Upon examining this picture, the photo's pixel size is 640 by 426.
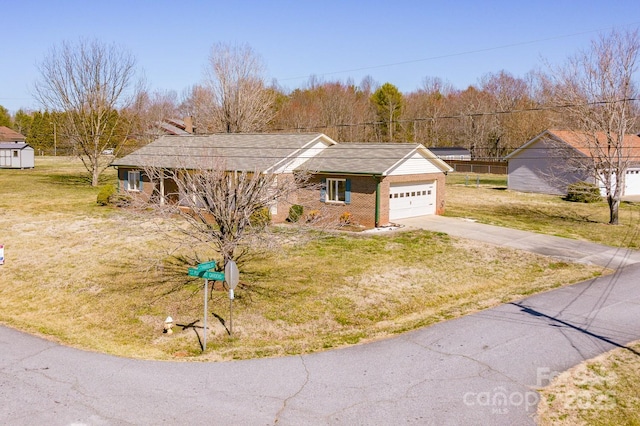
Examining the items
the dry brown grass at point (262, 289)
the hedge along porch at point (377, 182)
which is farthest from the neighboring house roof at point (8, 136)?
the hedge along porch at point (377, 182)

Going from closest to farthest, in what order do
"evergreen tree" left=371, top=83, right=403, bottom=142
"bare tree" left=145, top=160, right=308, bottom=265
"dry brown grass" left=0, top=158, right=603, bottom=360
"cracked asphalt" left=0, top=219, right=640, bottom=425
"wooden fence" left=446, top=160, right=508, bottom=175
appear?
"cracked asphalt" left=0, top=219, right=640, bottom=425
"dry brown grass" left=0, top=158, right=603, bottom=360
"bare tree" left=145, top=160, right=308, bottom=265
"wooden fence" left=446, top=160, right=508, bottom=175
"evergreen tree" left=371, top=83, right=403, bottom=142

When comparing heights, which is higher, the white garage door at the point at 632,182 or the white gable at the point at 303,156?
the white gable at the point at 303,156

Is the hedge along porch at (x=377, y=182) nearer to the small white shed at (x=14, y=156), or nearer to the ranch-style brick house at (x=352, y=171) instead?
the ranch-style brick house at (x=352, y=171)

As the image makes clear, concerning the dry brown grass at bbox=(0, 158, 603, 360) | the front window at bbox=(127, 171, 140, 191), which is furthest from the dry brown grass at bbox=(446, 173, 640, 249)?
the front window at bbox=(127, 171, 140, 191)

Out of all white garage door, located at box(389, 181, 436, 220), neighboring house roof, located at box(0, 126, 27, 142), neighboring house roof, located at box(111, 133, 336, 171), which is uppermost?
neighboring house roof, located at box(0, 126, 27, 142)

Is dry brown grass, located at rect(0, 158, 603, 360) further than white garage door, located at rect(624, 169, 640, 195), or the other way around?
white garage door, located at rect(624, 169, 640, 195)

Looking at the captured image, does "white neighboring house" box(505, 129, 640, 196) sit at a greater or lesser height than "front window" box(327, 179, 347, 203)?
greater

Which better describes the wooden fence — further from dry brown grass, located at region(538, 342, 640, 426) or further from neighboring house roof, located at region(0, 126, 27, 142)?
neighboring house roof, located at region(0, 126, 27, 142)

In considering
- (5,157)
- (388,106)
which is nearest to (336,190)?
(5,157)

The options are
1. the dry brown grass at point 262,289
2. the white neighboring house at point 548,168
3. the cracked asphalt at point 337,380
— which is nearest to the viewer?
the cracked asphalt at point 337,380
